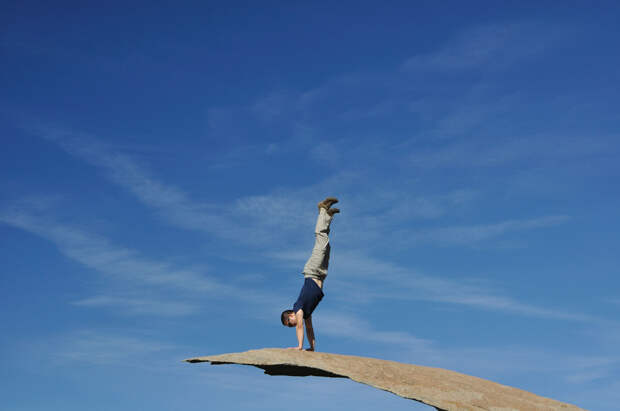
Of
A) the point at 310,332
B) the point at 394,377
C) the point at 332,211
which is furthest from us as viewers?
the point at 332,211

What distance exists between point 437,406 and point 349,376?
168 cm

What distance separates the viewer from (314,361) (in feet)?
40.9

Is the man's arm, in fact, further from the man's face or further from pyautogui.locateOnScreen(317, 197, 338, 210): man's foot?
pyautogui.locateOnScreen(317, 197, 338, 210): man's foot

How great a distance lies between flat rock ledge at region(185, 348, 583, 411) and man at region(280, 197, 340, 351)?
692mm

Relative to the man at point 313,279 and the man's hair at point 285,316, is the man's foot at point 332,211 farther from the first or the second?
the man's hair at point 285,316

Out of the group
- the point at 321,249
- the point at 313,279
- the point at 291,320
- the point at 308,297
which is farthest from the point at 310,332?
the point at 321,249

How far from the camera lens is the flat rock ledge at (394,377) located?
12227 millimetres

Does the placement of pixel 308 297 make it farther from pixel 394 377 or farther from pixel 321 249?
pixel 394 377

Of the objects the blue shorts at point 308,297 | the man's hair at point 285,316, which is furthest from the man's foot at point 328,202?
the man's hair at point 285,316

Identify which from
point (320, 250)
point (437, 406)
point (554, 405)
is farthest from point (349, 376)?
point (554, 405)

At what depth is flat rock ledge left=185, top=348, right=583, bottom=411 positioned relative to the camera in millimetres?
12227

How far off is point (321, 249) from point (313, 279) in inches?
25.7

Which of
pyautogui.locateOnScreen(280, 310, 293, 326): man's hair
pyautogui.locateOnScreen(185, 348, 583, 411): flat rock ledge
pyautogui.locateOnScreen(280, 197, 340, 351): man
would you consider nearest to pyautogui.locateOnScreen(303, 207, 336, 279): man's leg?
pyautogui.locateOnScreen(280, 197, 340, 351): man

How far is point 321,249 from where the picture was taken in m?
14.0
